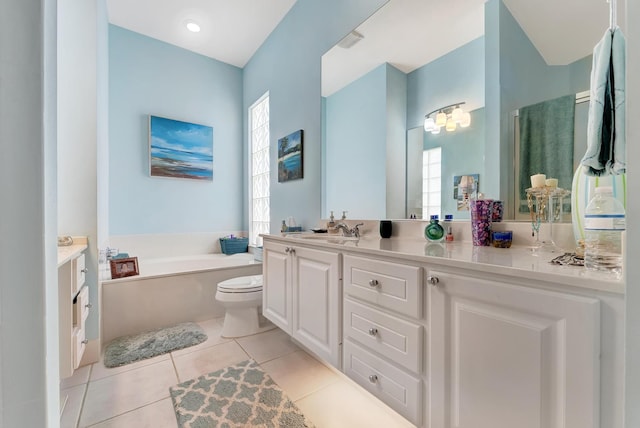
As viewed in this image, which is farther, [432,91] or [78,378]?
[78,378]

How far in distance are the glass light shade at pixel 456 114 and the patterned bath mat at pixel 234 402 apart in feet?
5.39

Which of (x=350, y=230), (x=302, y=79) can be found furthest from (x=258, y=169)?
(x=350, y=230)

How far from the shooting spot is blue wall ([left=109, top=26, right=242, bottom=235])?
275cm

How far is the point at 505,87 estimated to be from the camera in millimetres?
1145

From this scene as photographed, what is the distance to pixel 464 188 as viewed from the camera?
4.19 feet

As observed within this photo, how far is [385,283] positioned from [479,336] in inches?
13.4

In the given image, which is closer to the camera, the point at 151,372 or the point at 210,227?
the point at 151,372

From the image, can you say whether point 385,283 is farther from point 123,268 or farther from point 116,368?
point 123,268

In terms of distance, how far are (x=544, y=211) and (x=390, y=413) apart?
45.1 inches

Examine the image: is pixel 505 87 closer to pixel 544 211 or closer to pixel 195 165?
pixel 544 211

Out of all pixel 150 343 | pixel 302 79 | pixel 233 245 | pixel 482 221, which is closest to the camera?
pixel 482 221

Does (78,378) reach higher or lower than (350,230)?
lower
